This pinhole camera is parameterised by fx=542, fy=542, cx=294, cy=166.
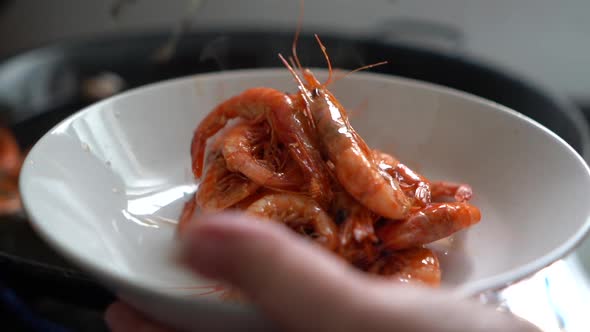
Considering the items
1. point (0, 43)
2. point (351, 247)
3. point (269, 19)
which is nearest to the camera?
point (351, 247)

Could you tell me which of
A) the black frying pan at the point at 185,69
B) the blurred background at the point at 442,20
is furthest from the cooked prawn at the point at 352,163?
the blurred background at the point at 442,20

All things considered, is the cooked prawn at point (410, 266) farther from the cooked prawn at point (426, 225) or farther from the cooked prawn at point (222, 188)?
the cooked prawn at point (222, 188)

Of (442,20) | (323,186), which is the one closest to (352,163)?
(323,186)

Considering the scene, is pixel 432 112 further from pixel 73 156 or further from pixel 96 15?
pixel 96 15

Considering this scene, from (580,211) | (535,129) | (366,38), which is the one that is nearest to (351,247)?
(580,211)

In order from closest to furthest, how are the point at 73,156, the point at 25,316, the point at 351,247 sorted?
the point at 351,247, the point at 73,156, the point at 25,316

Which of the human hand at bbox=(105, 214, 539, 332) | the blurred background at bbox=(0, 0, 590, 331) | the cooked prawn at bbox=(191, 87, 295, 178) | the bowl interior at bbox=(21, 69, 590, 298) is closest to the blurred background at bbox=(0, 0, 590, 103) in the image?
the blurred background at bbox=(0, 0, 590, 331)

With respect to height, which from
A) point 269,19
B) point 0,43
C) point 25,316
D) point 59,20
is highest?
point 269,19
